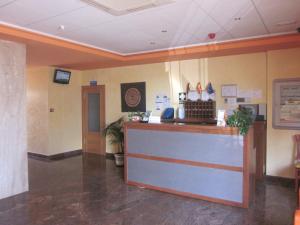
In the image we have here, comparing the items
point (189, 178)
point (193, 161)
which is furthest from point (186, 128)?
point (189, 178)

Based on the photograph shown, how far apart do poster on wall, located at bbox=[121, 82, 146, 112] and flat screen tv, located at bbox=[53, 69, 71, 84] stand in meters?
1.56

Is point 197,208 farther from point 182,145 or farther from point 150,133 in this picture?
point 150,133

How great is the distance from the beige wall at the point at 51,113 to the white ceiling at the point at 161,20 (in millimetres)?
2799

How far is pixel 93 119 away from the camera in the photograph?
725 centimetres

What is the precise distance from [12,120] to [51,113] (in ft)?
8.57

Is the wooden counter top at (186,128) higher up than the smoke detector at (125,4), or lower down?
lower down

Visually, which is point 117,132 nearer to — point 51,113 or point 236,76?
point 51,113

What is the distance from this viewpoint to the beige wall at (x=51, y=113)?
656cm

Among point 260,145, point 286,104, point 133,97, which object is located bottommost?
point 260,145

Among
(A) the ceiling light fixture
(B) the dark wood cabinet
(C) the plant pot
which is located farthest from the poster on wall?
(B) the dark wood cabinet

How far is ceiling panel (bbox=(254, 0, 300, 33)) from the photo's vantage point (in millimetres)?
2791

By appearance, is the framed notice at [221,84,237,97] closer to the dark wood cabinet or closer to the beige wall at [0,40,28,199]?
the dark wood cabinet

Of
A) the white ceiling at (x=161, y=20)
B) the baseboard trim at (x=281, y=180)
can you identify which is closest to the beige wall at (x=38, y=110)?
the white ceiling at (x=161, y=20)

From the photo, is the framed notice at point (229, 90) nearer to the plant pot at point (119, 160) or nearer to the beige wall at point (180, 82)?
the beige wall at point (180, 82)
